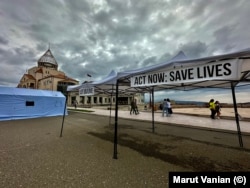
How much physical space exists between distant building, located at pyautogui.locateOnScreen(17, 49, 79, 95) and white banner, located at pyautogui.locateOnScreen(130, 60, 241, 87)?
48523 mm

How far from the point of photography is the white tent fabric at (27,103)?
1272cm

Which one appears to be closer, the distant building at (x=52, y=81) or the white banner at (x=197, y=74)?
the white banner at (x=197, y=74)

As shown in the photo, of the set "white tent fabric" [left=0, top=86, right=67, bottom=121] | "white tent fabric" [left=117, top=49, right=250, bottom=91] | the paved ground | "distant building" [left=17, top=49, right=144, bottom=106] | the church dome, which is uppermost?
the church dome

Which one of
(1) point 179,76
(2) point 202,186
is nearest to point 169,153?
(2) point 202,186

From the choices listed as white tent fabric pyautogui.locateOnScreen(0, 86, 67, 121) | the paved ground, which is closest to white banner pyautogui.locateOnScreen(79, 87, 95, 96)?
the paved ground

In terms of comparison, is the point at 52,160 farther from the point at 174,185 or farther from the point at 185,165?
the point at 185,165

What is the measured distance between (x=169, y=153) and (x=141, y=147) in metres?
1.07

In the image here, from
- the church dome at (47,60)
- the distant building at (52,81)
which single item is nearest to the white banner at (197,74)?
the distant building at (52,81)

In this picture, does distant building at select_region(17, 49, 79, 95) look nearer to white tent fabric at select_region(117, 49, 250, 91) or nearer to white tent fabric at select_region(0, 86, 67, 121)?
white tent fabric at select_region(0, 86, 67, 121)

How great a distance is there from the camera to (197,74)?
10.8 feet

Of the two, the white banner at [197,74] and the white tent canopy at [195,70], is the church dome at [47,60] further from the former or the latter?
the white banner at [197,74]

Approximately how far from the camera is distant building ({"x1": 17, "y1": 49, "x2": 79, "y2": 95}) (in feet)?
167

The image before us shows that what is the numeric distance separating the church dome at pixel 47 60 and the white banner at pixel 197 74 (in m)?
75.0

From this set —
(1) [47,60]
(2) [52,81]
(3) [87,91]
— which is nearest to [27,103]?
(3) [87,91]
